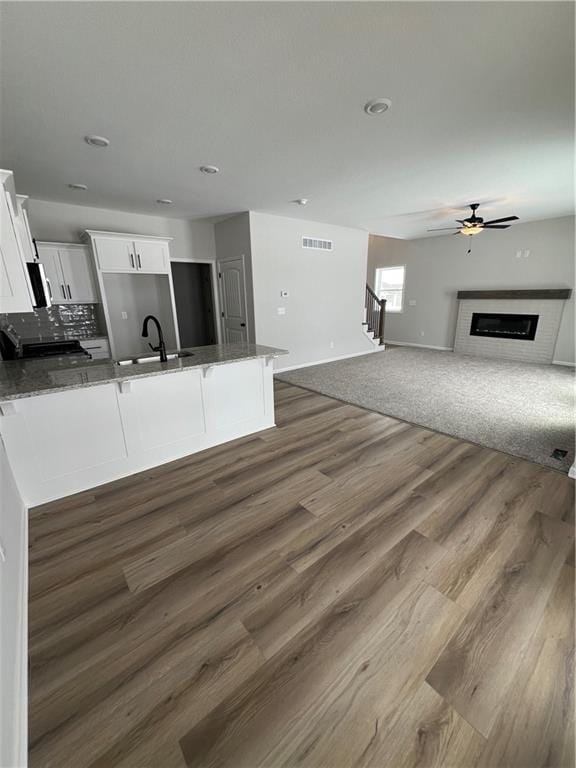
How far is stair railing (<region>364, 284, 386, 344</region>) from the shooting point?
8055 mm

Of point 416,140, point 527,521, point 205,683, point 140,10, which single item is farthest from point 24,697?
point 416,140

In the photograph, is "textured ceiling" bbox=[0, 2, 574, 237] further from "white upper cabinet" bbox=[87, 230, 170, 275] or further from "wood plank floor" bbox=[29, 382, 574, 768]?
"wood plank floor" bbox=[29, 382, 574, 768]

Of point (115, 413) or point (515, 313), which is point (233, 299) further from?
point (515, 313)

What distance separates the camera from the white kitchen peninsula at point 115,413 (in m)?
2.24

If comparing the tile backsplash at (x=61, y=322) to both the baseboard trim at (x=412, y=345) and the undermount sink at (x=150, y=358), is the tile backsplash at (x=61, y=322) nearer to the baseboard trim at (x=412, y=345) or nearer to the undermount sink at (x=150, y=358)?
the undermount sink at (x=150, y=358)

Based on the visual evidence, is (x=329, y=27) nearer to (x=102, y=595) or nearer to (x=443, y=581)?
(x=443, y=581)

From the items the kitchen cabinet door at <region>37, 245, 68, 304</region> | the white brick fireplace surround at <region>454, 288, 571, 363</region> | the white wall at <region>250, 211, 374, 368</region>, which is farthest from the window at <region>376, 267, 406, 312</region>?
the kitchen cabinet door at <region>37, 245, 68, 304</region>

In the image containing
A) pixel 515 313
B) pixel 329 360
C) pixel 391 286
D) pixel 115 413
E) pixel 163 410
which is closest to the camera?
pixel 115 413

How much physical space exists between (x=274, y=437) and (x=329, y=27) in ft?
10.1

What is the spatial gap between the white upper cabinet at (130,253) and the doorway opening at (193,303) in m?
1.67

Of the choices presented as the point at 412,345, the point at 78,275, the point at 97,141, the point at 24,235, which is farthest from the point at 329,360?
the point at 24,235

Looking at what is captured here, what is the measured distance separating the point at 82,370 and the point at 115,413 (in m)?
0.49

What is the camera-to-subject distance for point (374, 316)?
27.0 ft

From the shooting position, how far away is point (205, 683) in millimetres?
1280
